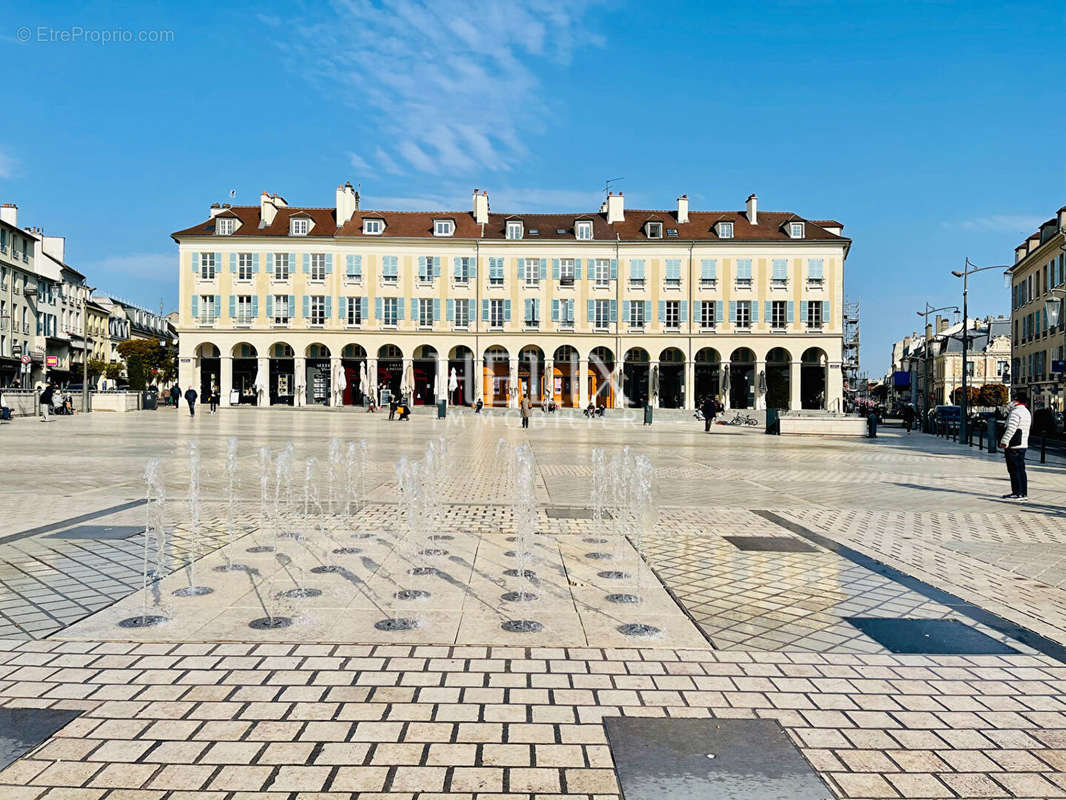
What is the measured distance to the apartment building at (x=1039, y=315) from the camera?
45.2 m

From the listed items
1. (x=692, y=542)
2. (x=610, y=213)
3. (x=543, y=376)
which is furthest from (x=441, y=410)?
(x=692, y=542)

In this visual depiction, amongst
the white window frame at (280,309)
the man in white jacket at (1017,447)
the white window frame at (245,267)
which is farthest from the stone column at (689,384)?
the man in white jacket at (1017,447)

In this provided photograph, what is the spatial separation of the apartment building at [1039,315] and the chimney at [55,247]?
74.2 metres

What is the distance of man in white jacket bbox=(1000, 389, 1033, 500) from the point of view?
40.0 ft

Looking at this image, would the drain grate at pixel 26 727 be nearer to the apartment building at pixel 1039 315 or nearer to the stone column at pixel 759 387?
the apartment building at pixel 1039 315

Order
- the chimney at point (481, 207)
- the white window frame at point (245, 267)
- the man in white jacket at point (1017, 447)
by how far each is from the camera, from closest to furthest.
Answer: the man in white jacket at point (1017, 447) → the white window frame at point (245, 267) → the chimney at point (481, 207)

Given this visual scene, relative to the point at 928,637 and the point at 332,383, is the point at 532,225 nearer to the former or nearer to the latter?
the point at 332,383

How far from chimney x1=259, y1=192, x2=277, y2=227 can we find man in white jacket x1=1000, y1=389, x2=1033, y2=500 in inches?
2122

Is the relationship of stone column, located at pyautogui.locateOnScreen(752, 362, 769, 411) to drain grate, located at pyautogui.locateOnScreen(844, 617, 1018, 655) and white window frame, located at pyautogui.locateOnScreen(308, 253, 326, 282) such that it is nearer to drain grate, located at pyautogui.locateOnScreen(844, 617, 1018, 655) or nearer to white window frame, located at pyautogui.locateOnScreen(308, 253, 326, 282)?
white window frame, located at pyautogui.locateOnScreen(308, 253, 326, 282)

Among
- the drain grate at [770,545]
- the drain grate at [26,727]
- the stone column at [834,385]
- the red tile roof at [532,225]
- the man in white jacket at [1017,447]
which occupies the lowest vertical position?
the drain grate at [770,545]

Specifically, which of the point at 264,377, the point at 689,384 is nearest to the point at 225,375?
the point at 264,377

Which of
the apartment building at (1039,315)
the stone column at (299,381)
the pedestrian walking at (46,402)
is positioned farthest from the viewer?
the stone column at (299,381)

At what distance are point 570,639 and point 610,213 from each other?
5671 cm

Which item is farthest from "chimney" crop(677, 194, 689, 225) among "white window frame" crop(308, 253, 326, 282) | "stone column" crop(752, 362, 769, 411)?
"white window frame" crop(308, 253, 326, 282)
